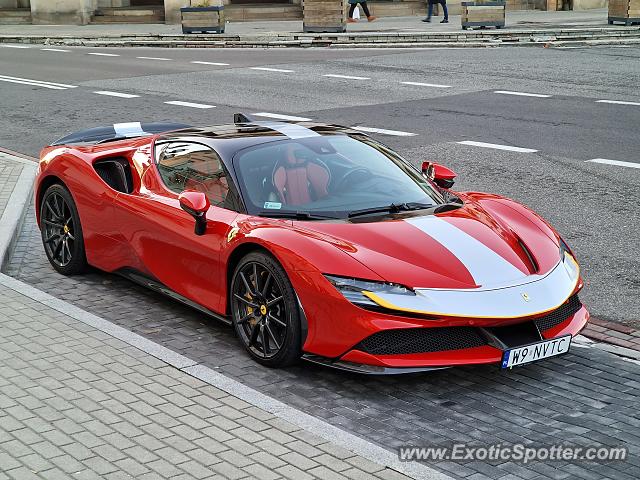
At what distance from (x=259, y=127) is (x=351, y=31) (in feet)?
82.9

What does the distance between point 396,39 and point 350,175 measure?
2303 cm

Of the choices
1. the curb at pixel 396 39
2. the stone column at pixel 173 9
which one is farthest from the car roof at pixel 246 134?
the stone column at pixel 173 9

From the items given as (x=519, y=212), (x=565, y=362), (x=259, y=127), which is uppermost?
(x=259, y=127)

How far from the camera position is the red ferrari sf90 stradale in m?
5.70

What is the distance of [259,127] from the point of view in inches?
297

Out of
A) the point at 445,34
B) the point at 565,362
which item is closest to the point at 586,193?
the point at 565,362

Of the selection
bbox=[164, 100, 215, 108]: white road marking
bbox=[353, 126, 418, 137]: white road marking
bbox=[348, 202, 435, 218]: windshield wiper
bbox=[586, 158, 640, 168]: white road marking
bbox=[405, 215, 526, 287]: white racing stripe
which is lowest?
bbox=[586, 158, 640, 168]: white road marking

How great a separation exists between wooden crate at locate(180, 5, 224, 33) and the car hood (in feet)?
90.8

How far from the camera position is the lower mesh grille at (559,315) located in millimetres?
5930

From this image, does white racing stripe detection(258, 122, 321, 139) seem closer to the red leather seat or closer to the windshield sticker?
the red leather seat

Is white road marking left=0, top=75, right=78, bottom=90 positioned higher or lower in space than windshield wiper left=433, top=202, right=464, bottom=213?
lower

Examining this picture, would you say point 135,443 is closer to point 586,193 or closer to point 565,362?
point 565,362

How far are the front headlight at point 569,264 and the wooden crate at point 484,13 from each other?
25.0 metres

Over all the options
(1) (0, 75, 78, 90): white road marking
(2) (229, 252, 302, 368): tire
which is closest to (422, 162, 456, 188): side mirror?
(2) (229, 252, 302, 368): tire
